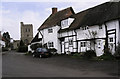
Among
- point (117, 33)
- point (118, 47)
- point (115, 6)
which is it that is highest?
point (115, 6)

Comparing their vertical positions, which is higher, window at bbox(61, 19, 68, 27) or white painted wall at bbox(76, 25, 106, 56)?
window at bbox(61, 19, 68, 27)

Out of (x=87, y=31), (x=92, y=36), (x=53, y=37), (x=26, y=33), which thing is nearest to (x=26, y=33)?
(x=26, y=33)

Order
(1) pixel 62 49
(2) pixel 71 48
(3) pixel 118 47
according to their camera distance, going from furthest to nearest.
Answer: (1) pixel 62 49 → (2) pixel 71 48 → (3) pixel 118 47

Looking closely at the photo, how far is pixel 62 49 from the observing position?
35812 mm

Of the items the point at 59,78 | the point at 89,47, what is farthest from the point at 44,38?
the point at 59,78

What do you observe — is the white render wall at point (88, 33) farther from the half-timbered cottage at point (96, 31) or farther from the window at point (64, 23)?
the window at point (64, 23)

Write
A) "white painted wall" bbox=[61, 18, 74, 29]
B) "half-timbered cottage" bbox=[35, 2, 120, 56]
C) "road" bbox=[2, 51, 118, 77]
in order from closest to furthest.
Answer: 1. "road" bbox=[2, 51, 118, 77]
2. "half-timbered cottage" bbox=[35, 2, 120, 56]
3. "white painted wall" bbox=[61, 18, 74, 29]

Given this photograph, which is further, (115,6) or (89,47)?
(89,47)

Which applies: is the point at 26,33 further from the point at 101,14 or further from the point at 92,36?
the point at 101,14

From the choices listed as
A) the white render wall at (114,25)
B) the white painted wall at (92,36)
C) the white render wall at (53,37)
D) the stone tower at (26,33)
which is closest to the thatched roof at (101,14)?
the white render wall at (114,25)

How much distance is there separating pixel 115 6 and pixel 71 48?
36.7 ft

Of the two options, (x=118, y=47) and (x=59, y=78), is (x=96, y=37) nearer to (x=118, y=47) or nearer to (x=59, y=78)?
(x=118, y=47)

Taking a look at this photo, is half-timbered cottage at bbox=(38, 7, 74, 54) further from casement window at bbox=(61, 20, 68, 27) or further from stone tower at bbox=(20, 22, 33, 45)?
stone tower at bbox=(20, 22, 33, 45)

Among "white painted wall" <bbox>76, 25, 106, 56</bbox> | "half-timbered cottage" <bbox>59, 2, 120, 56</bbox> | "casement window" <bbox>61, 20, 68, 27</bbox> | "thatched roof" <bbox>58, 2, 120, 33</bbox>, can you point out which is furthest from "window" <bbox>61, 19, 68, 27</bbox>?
"white painted wall" <bbox>76, 25, 106, 56</bbox>
